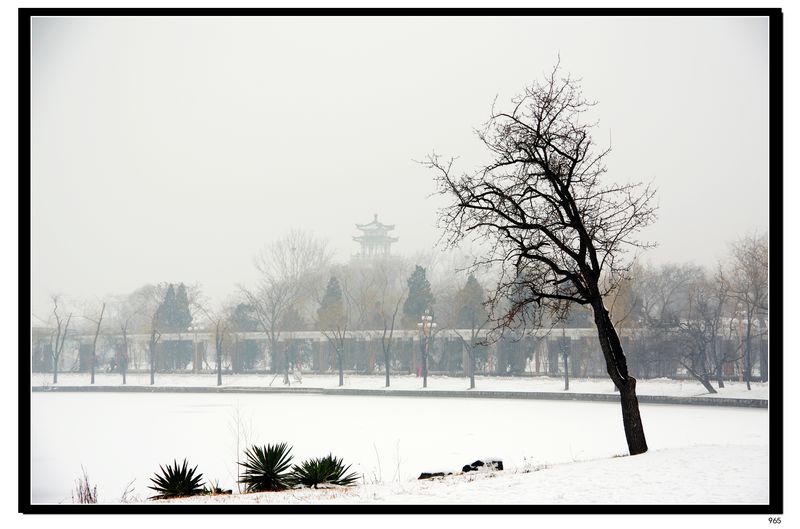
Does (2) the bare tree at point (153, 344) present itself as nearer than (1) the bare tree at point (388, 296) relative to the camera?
Yes

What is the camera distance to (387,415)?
95.5 feet

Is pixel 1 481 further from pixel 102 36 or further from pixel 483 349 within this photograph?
pixel 483 349

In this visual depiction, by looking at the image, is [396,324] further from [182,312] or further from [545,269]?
[545,269]

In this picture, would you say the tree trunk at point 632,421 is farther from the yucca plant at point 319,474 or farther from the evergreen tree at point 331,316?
the evergreen tree at point 331,316

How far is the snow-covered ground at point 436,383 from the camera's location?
121 ft

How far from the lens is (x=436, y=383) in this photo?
151ft

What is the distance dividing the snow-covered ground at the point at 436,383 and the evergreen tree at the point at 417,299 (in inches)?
174

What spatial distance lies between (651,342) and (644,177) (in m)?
8.05

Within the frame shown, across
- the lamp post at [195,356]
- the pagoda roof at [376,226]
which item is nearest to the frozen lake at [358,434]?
the lamp post at [195,356]

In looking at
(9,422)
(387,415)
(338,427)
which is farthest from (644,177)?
(9,422)

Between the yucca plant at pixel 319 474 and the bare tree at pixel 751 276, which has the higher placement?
the bare tree at pixel 751 276

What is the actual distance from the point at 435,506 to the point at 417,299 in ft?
144

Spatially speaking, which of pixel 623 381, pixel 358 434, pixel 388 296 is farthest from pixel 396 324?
pixel 623 381

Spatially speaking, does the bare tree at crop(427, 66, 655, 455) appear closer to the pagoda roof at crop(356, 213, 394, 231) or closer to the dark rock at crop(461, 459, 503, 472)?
the dark rock at crop(461, 459, 503, 472)
